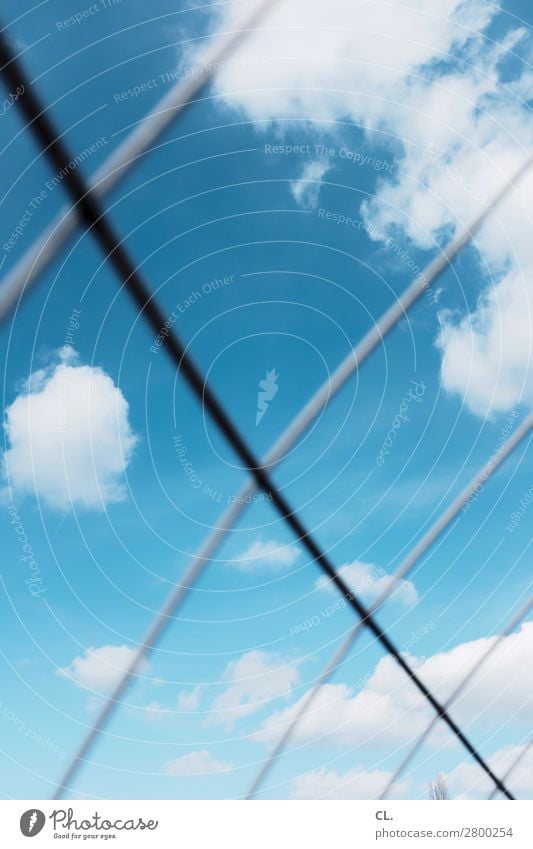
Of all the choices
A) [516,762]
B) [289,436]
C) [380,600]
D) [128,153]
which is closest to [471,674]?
[380,600]

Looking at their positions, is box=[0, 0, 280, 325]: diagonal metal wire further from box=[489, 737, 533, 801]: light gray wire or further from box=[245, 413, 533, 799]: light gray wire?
box=[489, 737, 533, 801]: light gray wire

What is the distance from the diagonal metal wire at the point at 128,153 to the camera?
317cm

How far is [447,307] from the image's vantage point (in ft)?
21.5

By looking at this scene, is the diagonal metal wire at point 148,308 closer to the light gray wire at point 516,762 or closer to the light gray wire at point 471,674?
the light gray wire at point 471,674

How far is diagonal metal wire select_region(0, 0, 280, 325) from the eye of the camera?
10.4 feet

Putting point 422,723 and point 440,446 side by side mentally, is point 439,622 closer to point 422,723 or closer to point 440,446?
point 440,446

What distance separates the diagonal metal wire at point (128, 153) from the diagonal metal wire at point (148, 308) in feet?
0.50

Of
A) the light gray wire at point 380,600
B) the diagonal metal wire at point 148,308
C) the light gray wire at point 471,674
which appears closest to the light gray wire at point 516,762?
the light gray wire at point 471,674

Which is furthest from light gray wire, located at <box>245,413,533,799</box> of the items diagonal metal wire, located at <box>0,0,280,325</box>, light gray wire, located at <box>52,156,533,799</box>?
diagonal metal wire, located at <box>0,0,280,325</box>
